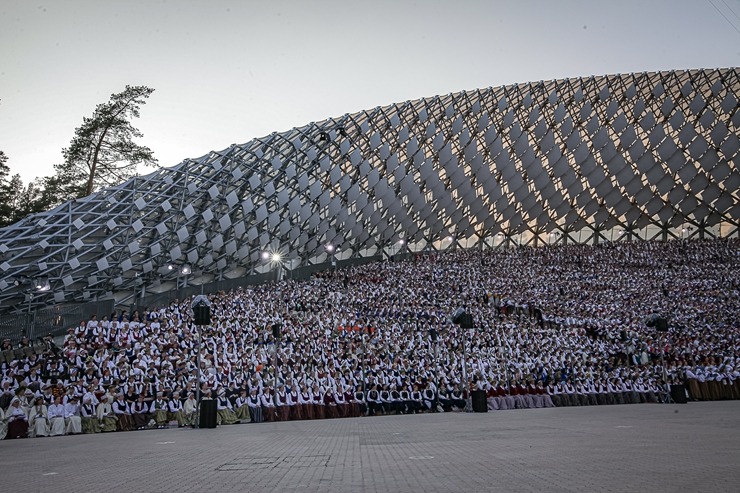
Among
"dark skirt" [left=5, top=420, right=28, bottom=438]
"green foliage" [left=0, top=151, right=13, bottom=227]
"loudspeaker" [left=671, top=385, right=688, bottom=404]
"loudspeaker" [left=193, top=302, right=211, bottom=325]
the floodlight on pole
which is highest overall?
"green foliage" [left=0, top=151, right=13, bottom=227]

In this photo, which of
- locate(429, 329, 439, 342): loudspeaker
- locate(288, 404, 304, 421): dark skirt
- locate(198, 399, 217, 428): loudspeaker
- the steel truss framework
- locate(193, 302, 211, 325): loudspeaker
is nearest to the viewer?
locate(198, 399, 217, 428): loudspeaker

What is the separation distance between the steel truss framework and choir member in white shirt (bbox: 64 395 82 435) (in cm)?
2044

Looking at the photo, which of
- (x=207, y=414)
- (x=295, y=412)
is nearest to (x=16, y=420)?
(x=207, y=414)

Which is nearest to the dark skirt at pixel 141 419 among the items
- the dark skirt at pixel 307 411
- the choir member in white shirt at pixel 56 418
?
the choir member in white shirt at pixel 56 418

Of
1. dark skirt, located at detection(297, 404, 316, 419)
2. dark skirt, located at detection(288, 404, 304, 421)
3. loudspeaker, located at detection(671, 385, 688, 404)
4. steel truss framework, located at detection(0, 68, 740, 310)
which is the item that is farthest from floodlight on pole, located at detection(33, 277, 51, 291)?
loudspeaker, located at detection(671, 385, 688, 404)

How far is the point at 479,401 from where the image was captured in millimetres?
21609

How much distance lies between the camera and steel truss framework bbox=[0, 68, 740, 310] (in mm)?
41594

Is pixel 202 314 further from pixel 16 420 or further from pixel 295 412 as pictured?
pixel 295 412

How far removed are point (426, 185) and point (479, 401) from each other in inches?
1635

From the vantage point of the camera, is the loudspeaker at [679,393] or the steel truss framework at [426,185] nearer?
the loudspeaker at [679,393]

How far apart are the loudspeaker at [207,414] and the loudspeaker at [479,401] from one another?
897 centimetres

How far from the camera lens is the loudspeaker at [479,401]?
2156cm

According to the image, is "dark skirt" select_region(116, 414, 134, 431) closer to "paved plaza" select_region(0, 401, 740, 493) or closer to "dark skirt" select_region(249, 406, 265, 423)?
"dark skirt" select_region(249, 406, 265, 423)

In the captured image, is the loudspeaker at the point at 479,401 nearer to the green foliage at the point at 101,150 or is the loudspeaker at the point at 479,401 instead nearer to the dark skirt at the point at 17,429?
the dark skirt at the point at 17,429
